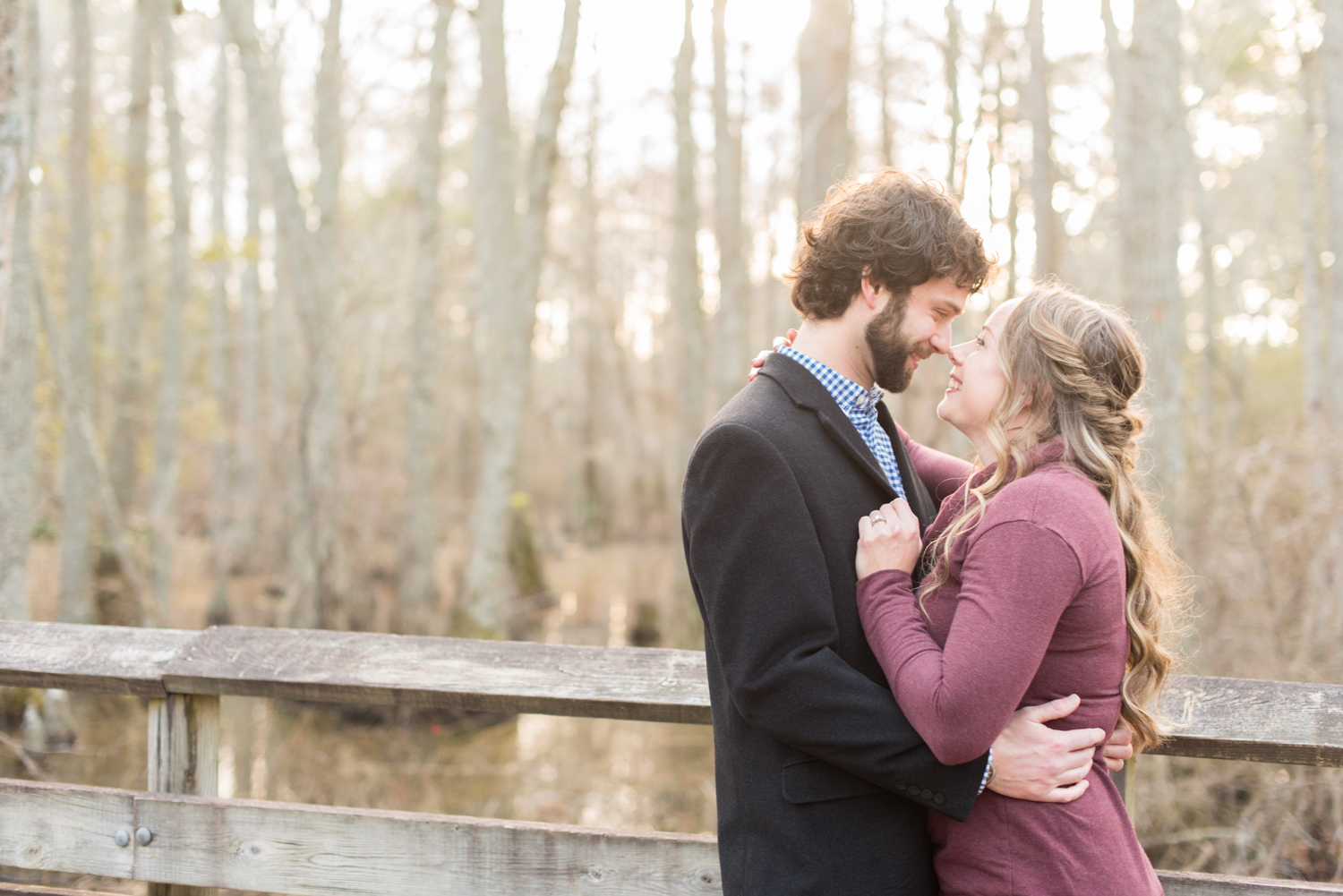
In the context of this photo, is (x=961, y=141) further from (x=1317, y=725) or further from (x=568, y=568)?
(x=568, y=568)

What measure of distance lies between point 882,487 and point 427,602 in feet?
32.2

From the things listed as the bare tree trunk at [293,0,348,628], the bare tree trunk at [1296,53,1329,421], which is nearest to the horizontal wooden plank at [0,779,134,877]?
the bare tree trunk at [293,0,348,628]

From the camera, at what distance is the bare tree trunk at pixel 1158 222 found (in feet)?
21.2

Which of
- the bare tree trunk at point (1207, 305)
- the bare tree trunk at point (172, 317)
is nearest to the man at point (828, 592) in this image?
the bare tree trunk at point (172, 317)

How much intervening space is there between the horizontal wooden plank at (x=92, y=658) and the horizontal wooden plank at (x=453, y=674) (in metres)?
0.06

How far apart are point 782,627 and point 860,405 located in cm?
58

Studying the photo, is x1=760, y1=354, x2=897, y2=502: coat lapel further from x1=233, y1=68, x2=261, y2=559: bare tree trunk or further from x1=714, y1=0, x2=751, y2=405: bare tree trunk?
x1=233, y1=68, x2=261, y2=559: bare tree trunk

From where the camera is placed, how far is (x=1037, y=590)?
1.51 meters

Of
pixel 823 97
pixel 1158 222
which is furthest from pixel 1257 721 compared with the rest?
pixel 823 97

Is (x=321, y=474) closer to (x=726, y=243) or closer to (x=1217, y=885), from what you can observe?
(x=726, y=243)

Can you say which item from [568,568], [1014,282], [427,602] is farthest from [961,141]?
[568,568]

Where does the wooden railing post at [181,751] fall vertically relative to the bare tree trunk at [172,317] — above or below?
below

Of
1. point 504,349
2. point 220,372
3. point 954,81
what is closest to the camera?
point 954,81

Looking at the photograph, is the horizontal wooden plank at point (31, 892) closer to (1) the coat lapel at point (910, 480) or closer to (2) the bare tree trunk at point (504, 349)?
(1) the coat lapel at point (910, 480)
